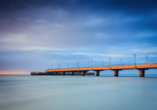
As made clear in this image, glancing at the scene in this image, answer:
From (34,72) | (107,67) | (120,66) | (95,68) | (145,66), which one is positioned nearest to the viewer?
(145,66)

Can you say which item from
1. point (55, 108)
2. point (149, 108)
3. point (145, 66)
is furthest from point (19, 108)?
point (145, 66)

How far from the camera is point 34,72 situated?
19962 centimetres

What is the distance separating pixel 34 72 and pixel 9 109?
19701cm

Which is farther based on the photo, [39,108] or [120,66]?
[120,66]

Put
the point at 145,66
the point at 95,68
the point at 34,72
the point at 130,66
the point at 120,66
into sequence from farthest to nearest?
the point at 34,72
the point at 95,68
the point at 120,66
the point at 130,66
the point at 145,66

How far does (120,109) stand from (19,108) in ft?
28.2

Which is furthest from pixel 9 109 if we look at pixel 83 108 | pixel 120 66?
pixel 120 66

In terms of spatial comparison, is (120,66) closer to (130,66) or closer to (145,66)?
(130,66)

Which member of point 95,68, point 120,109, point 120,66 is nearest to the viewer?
point 120,109

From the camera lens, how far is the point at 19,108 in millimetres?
12156

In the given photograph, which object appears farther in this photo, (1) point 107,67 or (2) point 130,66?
(1) point 107,67

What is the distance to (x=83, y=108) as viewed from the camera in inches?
472

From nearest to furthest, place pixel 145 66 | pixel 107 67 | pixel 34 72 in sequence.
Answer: pixel 145 66, pixel 107 67, pixel 34 72

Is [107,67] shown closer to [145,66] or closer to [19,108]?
[145,66]
